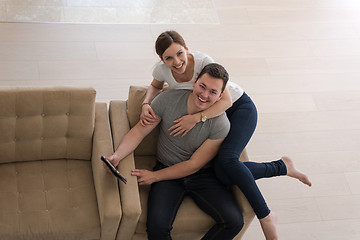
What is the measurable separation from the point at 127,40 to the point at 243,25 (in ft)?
3.62

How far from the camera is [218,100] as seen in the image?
2676mm

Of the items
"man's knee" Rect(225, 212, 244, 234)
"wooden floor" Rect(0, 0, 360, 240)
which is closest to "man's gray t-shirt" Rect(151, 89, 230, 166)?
"man's knee" Rect(225, 212, 244, 234)

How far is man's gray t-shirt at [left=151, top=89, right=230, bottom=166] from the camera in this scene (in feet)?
8.78

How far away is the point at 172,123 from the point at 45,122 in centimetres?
67

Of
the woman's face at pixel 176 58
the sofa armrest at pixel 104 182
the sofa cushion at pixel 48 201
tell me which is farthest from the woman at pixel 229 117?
the sofa cushion at pixel 48 201

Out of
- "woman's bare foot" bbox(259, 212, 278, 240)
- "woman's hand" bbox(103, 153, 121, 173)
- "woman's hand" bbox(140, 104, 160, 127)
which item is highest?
"woman's hand" bbox(140, 104, 160, 127)

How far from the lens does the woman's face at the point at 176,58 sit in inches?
101

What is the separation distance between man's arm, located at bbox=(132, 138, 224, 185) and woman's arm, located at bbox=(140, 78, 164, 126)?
272mm

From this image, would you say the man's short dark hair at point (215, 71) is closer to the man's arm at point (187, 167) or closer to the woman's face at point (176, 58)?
the woman's face at point (176, 58)

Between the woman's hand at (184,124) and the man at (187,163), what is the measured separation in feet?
0.09

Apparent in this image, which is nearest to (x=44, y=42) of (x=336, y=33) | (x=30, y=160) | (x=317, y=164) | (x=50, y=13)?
(x=50, y=13)

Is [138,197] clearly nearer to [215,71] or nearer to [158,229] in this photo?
[158,229]

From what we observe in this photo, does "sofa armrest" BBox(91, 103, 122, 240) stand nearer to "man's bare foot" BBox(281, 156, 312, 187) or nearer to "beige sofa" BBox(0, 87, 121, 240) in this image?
"beige sofa" BBox(0, 87, 121, 240)

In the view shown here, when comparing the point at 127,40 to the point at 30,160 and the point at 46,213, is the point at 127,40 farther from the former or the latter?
the point at 46,213
